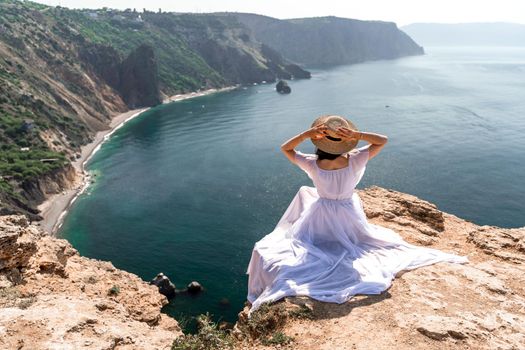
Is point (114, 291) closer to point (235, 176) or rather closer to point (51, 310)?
point (51, 310)

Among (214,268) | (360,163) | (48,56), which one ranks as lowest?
(214,268)

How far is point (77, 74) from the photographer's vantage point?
368 ft

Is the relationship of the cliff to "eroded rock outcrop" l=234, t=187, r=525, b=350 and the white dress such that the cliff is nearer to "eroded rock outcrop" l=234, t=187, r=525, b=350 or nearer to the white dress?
"eroded rock outcrop" l=234, t=187, r=525, b=350

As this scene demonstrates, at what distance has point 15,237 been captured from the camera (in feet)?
40.5

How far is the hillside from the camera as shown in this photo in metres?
62.9

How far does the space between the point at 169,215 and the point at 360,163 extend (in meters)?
48.2

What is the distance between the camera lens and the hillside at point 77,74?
62.9 meters

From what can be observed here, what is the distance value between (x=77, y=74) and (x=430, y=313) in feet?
399

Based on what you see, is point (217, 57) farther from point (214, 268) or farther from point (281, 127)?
point (214, 268)

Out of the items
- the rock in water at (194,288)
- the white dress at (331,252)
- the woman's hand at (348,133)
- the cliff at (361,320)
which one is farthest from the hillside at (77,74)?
the woman's hand at (348,133)

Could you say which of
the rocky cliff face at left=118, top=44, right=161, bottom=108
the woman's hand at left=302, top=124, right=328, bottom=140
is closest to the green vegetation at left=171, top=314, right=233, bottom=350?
the woman's hand at left=302, top=124, right=328, bottom=140

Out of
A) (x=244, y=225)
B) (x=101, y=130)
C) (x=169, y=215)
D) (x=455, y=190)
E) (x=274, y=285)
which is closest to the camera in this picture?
(x=274, y=285)

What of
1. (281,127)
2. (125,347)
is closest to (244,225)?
(125,347)

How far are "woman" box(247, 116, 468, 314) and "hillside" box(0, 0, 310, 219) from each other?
1805 inches
